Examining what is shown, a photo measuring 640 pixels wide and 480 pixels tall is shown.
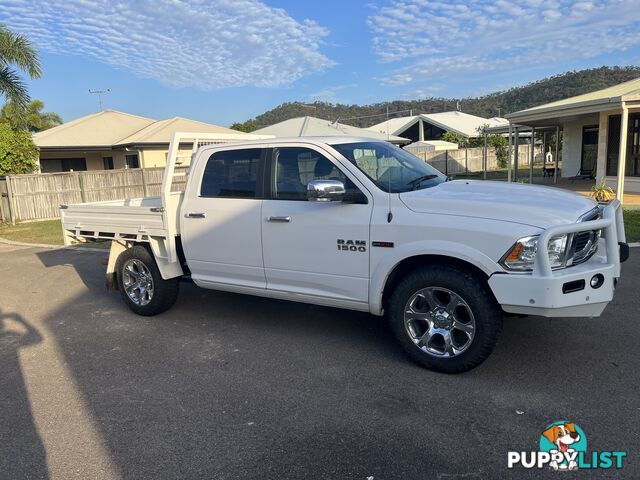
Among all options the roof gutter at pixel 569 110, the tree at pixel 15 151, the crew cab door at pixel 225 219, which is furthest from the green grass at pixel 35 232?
the roof gutter at pixel 569 110

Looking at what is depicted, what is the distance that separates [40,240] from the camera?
13.4 meters

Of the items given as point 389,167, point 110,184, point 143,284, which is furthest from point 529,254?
point 110,184

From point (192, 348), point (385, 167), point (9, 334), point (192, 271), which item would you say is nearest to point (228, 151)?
point (192, 271)

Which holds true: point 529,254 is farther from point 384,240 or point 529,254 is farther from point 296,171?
point 296,171

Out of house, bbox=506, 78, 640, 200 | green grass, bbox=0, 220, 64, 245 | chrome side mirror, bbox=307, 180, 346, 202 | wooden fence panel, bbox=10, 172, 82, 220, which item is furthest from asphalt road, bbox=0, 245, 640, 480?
wooden fence panel, bbox=10, 172, 82, 220

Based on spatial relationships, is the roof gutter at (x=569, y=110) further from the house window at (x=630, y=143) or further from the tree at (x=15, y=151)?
the tree at (x=15, y=151)

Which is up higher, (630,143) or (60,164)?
(60,164)

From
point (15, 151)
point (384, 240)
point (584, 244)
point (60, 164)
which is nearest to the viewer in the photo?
point (584, 244)

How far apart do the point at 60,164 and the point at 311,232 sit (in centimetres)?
2761

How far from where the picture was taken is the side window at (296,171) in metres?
4.88

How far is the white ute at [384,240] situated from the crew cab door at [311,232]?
11 millimetres

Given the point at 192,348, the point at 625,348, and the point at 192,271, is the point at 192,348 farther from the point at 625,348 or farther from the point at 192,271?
the point at 625,348

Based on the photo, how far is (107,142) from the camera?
27.6 meters

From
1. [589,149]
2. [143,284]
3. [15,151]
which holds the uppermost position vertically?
[15,151]
